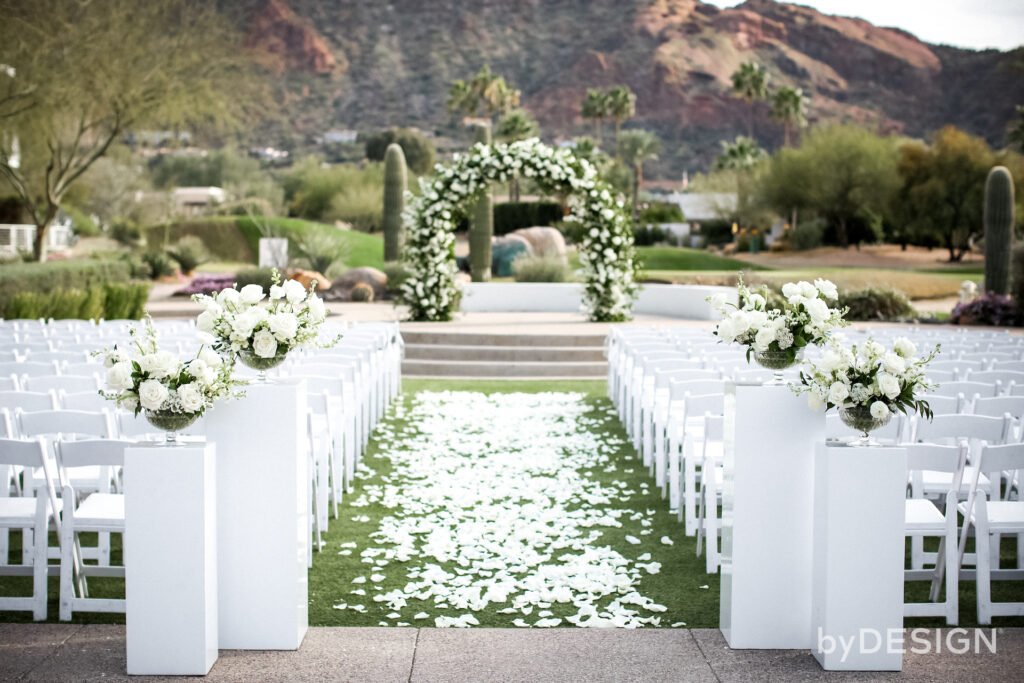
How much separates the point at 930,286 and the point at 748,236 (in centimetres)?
2136

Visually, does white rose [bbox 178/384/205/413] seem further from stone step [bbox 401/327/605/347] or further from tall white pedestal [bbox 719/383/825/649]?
stone step [bbox 401/327/605/347]

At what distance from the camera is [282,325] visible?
425 centimetres

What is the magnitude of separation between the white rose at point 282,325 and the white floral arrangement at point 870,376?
2277mm

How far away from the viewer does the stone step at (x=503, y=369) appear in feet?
45.9

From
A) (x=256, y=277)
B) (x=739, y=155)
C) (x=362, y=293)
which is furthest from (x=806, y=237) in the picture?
(x=256, y=277)

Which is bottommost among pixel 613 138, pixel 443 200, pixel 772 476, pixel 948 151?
pixel 772 476

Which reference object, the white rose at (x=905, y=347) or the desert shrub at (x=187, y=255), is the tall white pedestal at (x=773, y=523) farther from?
the desert shrub at (x=187, y=255)

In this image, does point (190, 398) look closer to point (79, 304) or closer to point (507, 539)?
point (507, 539)

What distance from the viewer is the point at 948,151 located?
40.6 metres

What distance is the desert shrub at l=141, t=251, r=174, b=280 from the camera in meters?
29.7

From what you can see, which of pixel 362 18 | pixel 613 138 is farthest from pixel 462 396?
pixel 362 18

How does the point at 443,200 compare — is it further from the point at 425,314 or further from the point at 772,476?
the point at 772,476

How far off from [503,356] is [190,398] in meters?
10.7

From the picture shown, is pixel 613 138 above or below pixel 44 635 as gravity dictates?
above
